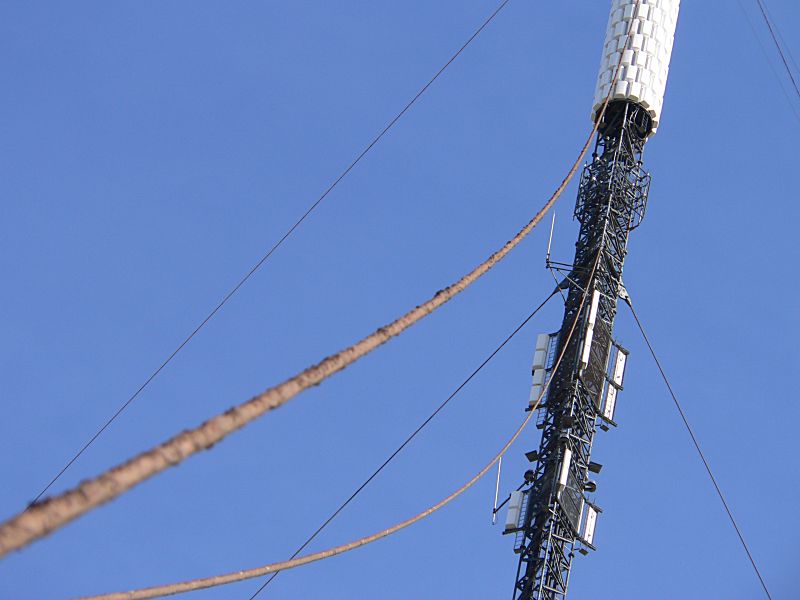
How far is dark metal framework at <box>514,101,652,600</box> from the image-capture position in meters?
35.7

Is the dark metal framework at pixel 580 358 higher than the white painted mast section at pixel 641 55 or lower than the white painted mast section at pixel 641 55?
lower

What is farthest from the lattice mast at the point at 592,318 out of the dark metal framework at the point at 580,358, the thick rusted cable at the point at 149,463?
the thick rusted cable at the point at 149,463

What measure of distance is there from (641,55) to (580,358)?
9.49 meters

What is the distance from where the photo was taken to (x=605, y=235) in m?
39.8

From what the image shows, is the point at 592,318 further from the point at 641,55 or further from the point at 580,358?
the point at 641,55

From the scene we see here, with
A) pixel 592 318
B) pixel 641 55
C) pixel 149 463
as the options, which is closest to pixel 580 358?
pixel 592 318

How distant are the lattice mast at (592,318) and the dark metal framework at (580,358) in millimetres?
27

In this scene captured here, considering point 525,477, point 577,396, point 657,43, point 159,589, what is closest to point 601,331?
point 577,396

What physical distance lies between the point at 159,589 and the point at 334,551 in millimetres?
5776

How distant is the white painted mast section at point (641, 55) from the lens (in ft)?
137

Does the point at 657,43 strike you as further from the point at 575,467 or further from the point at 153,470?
the point at 153,470

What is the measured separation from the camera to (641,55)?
42000mm

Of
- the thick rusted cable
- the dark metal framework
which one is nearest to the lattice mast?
the dark metal framework

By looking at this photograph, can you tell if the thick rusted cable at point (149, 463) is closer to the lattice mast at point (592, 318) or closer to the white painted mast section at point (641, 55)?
the lattice mast at point (592, 318)
